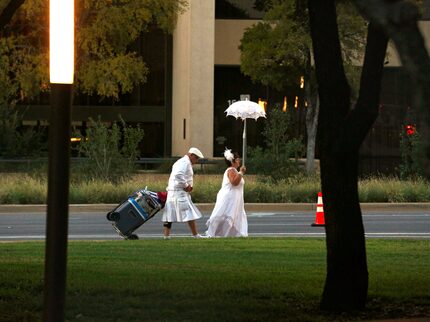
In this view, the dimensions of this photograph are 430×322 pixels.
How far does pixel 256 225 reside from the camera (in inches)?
853

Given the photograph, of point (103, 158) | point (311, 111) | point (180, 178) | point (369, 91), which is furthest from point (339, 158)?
point (311, 111)

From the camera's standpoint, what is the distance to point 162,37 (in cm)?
4528

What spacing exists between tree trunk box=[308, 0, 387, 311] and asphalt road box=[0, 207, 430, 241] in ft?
34.3

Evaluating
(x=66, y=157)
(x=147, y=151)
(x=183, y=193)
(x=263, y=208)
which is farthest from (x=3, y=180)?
(x=66, y=157)

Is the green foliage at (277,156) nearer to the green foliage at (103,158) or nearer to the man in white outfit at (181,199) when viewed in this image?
the green foliage at (103,158)

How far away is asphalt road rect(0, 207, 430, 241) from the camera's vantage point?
19453 millimetres

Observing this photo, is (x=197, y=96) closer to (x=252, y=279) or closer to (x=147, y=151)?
(x=147, y=151)

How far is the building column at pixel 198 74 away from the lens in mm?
40375

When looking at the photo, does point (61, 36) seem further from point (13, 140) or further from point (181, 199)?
point (13, 140)

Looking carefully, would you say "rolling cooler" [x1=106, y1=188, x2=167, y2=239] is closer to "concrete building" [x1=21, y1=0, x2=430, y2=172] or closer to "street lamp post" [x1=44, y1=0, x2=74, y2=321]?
"street lamp post" [x1=44, y1=0, x2=74, y2=321]

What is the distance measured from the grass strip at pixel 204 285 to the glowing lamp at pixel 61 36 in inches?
116

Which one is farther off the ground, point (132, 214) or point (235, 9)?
point (235, 9)

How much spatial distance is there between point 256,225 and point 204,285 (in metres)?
12.1

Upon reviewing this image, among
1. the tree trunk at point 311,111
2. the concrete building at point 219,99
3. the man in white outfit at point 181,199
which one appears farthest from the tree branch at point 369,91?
the concrete building at point 219,99
